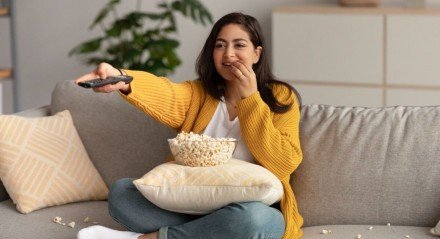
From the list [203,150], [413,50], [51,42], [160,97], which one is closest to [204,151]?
[203,150]

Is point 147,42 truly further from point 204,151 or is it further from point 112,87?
point 204,151

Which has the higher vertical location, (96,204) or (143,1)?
(143,1)

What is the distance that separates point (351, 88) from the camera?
17.9 feet

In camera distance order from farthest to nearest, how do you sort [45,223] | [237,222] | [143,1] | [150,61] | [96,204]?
[143,1]
[150,61]
[96,204]
[45,223]
[237,222]

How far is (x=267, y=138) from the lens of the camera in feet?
10.3

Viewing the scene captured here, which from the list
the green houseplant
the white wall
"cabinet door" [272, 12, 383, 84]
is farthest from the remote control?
the white wall

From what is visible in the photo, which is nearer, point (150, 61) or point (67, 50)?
point (150, 61)

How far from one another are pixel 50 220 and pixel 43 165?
0.26 metres

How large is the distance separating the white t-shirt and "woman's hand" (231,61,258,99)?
5.6 inches

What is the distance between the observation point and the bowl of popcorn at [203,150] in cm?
305

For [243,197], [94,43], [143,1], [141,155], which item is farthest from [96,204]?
[143,1]

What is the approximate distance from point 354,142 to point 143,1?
307cm

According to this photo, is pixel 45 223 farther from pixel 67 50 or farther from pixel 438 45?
pixel 67 50

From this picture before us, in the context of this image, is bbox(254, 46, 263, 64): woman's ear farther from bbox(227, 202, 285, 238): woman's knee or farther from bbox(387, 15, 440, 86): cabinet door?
bbox(387, 15, 440, 86): cabinet door
